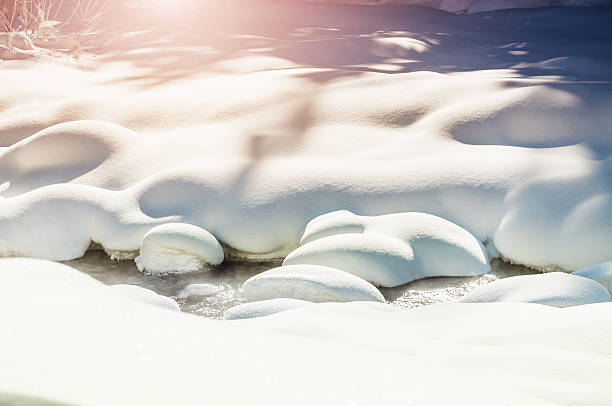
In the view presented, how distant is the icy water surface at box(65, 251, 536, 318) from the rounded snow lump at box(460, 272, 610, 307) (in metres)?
0.26

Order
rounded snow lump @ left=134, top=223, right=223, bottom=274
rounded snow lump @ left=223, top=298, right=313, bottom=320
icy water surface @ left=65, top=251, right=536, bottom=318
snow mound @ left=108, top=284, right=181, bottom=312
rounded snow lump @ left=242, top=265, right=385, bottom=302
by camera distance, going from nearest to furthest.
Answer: rounded snow lump @ left=223, top=298, right=313, bottom=320 < snow mound @ left=108, top=284, right=181, bottom=312 < rounded snow lump @ left=242, top=265, right=385, bottom=302 < icy water surface @ left=65, top=251, right=536, bottom=318 < rounded snow lump @ left=134, top=223, right=223, bottom=274

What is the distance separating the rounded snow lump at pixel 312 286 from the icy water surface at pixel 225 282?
0.14 m

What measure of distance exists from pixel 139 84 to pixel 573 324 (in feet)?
10.2

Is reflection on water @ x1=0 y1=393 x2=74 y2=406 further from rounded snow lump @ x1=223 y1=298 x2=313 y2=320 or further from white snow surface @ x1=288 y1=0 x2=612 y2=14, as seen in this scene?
white snow surface @ x1=288 y1=0 x2=612 y2=14

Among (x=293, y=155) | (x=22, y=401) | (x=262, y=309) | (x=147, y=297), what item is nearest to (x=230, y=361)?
(x=22, y=401)

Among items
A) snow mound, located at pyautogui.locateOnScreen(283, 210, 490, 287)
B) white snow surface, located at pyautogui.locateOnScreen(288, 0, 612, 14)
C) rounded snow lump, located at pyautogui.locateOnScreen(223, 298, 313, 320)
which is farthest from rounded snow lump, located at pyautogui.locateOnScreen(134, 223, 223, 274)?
white snow surface, located at pyautogui.locateOnScreen(288, 0, 612, 14)

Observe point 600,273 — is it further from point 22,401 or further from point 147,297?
point 22,401

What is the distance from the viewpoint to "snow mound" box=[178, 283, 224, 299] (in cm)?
204

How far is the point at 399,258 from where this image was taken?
204 cm

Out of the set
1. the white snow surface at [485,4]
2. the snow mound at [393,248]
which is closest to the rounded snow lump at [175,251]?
the snow mound at [393,248]

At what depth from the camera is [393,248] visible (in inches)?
80.8

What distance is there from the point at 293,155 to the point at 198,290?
0.83m

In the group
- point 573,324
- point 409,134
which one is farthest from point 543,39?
point 573,324

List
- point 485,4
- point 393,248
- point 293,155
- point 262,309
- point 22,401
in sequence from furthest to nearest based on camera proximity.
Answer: point 485,4
point 293,155
point 393,248
point 262,309
point 22,401
